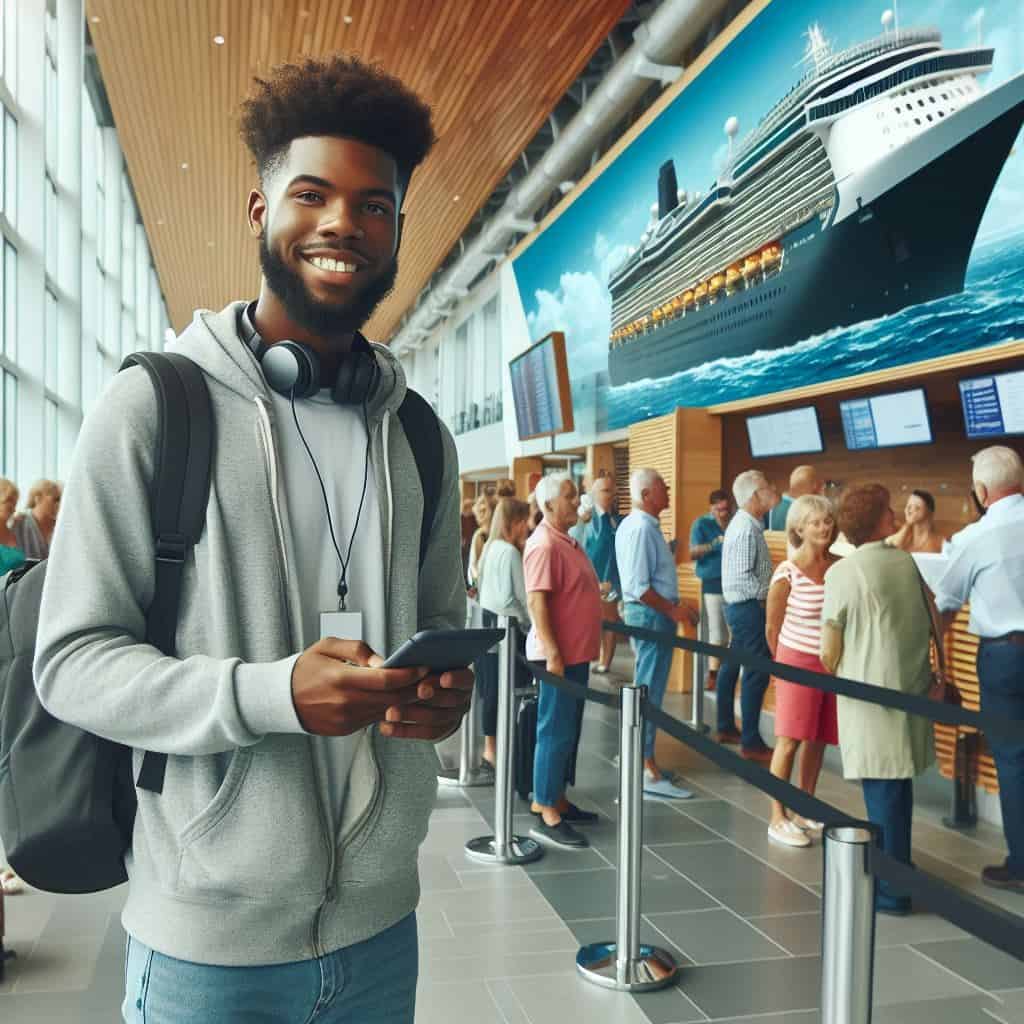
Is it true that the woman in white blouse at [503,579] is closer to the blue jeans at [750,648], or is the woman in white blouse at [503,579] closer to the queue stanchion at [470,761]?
the queue stanchion at [470,761]

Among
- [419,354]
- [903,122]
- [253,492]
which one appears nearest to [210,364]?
[253,492]

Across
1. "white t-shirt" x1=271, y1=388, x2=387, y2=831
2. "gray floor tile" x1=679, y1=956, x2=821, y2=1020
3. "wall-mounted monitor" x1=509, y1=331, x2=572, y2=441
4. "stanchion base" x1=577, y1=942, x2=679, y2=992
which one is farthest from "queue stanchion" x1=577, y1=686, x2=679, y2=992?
"wall-mounted monitor" x1=509, y1=331, x2=572, y2=441

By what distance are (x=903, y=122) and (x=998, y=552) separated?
3.34 m

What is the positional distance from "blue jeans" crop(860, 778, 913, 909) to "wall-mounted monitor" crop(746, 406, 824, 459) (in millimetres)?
4427

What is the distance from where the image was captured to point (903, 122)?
21.5 ft

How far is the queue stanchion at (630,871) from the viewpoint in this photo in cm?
344

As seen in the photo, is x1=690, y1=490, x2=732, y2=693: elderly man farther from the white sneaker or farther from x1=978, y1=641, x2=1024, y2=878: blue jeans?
x1=978, y1=641, x2=1024, y2=878: blue jeans

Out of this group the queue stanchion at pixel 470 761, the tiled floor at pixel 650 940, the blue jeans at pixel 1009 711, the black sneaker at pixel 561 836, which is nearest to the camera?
the tiled floor at pixel 650 940

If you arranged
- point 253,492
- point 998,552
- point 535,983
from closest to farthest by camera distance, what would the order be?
point 253,492
point 535,983
point 998,552

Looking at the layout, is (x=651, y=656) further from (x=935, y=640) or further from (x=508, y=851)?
(x=935, y=640)

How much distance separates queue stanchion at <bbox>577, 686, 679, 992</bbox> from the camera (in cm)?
344

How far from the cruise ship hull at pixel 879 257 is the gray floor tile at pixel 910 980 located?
3961mm

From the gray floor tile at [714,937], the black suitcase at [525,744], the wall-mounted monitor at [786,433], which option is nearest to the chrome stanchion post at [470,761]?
the black suitcase at [525,744]

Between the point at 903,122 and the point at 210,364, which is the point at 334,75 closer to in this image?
the point at 210,364
